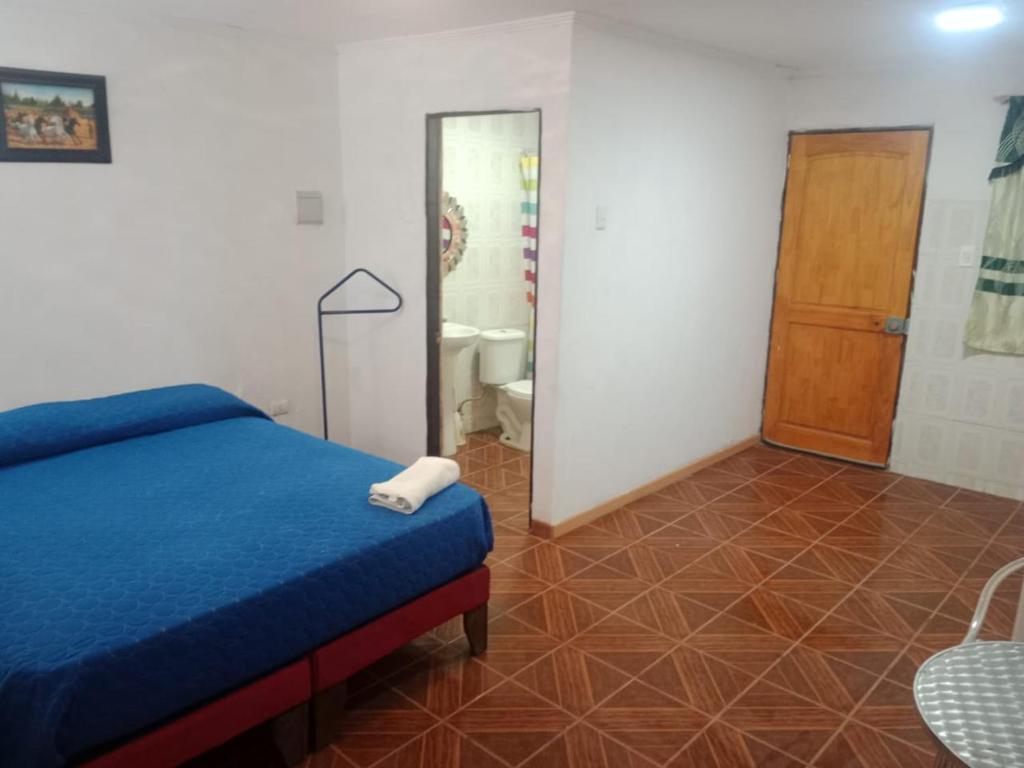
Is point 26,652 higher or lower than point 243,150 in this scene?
lower

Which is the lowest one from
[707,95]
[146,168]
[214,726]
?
[214,726]

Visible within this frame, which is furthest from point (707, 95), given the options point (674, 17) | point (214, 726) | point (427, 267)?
point (214, 726)

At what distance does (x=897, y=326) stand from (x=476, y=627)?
11.1 feet

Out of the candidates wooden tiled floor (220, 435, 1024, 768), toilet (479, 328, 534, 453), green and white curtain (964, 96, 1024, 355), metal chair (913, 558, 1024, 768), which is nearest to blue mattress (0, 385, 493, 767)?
wooden tiled floor (220, 435, 1024, 768)

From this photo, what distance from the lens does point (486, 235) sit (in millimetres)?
5477

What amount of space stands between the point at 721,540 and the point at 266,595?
98.4 inches

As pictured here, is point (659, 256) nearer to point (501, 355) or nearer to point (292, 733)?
point (501, 355)

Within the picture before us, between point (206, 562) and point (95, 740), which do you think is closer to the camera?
point (95, 740)

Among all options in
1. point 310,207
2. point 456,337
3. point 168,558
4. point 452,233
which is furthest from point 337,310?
point 168,558

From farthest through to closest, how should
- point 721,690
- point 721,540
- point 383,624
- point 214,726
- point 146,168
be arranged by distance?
point 721,540 → point 146,168 → point 721,690 → point 383,624 → point 214,726

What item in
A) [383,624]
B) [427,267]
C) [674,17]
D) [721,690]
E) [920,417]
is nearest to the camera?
[383,624]

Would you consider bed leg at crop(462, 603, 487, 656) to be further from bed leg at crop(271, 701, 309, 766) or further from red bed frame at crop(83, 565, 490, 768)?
bed leg at crop(271, 701, 309, 766)

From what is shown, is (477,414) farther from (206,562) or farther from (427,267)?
(206,562)

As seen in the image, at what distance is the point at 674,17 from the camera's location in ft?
11.4
